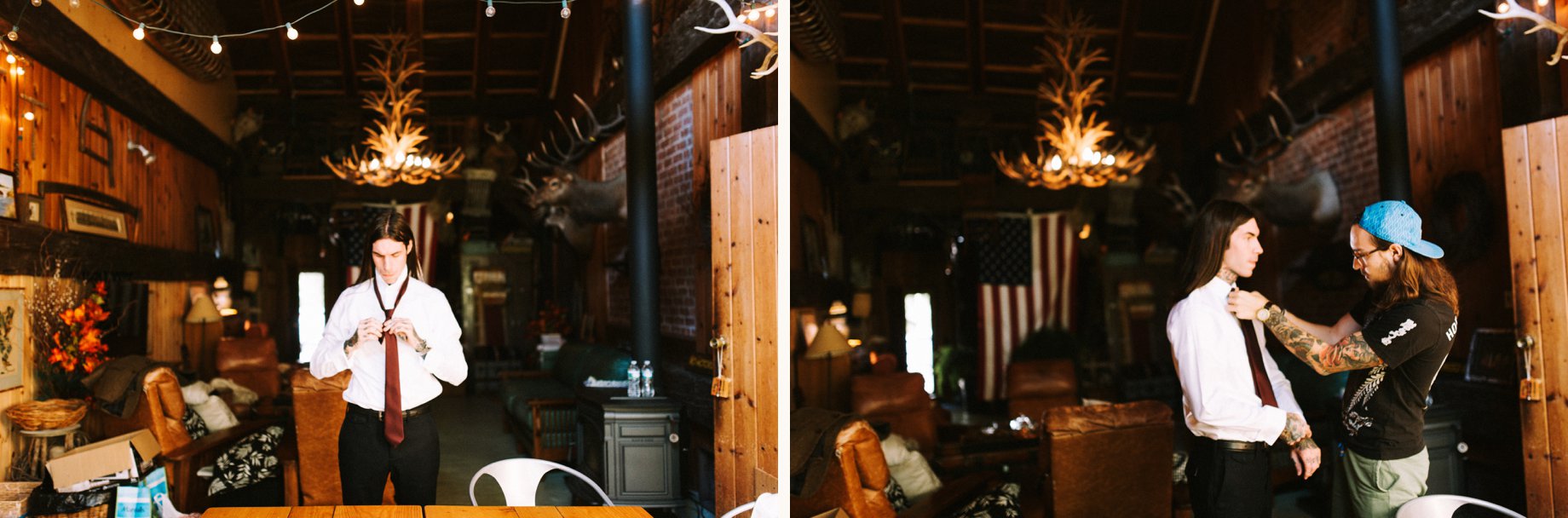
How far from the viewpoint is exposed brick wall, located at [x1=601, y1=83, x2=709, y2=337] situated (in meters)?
3.77

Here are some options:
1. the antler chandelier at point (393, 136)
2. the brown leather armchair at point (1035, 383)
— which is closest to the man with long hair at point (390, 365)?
the antler chandelier at point (393, 136)

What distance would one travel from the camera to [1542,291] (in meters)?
3.41

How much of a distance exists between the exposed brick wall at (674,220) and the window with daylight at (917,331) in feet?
5.00

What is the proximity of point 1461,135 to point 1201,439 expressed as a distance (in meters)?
2.97

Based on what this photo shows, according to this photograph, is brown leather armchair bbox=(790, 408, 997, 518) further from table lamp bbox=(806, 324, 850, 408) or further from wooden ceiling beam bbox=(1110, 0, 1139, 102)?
wooden ceiling beam bbox=(1110, 0, 1139, 102)

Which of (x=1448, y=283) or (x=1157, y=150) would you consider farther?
(x=1157, y=150)

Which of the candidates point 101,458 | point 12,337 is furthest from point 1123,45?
point 12,337

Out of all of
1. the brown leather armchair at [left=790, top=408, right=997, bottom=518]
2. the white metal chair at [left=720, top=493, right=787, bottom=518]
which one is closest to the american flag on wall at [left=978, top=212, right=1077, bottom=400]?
the brown leather armchair at [left=790, top=408, right=997, bottom=518]

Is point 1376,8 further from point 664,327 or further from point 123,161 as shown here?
point 123,161

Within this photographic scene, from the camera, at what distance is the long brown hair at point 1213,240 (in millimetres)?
2963

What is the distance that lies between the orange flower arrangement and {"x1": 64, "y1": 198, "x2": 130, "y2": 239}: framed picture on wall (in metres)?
0.23

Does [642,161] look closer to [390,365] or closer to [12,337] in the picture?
[390,365]

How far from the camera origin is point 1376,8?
428 centimetres

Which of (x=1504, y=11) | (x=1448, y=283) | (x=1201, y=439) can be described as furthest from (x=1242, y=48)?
(x=1201, y=439)
